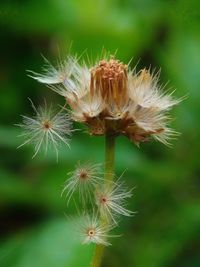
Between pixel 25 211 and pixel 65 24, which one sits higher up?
pixel 65 24

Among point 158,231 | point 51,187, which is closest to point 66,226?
point 158,231

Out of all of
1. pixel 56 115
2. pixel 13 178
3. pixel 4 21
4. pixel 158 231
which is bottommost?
pixel 56 115

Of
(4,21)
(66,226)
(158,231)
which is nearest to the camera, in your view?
(66,226)

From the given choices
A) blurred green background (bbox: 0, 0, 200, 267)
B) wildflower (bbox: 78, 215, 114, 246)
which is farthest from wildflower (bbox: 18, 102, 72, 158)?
blurred green background (bbox: 0, 0, 200, 267)

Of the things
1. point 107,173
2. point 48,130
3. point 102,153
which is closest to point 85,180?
point 107,173

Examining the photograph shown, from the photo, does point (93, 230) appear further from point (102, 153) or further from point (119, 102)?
point (102, 153)

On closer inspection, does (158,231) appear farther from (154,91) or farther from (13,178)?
(154,91)

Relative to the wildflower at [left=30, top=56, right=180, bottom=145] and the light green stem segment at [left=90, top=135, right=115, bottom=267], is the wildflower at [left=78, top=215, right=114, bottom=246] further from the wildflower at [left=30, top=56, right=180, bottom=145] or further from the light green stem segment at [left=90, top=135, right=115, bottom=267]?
the wildflower at [left=30, top=56, right=180, bottom=145]
